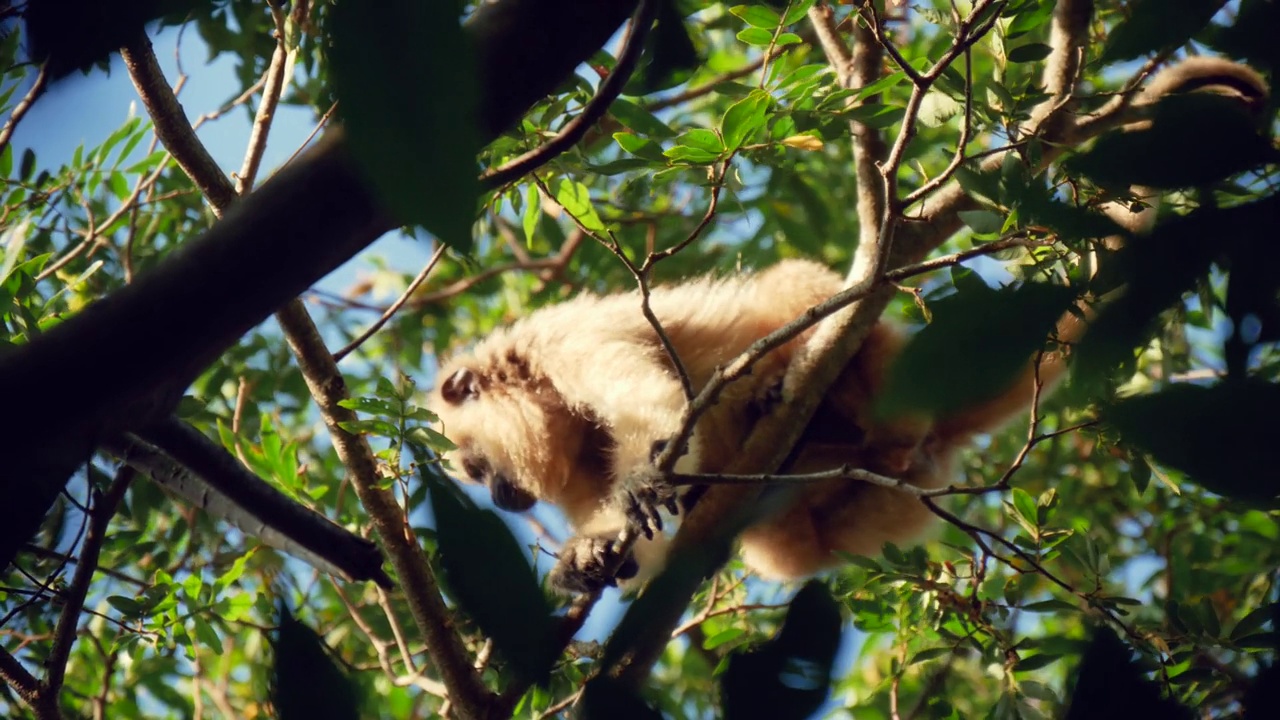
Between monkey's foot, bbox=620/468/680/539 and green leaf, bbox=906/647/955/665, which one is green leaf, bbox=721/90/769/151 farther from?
green leaf, bbox=906/647/955/665

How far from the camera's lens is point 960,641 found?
309 cm

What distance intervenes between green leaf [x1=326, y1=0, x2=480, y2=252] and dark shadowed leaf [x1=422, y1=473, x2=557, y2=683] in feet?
0.81

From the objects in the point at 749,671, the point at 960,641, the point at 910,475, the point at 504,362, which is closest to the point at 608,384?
the point at 504,362

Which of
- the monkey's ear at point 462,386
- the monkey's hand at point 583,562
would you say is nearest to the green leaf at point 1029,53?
the monkey's hand at point 583,562

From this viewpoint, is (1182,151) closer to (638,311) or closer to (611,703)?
(611,703)

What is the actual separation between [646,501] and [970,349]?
105 inches

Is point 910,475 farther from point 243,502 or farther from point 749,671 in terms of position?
point 749,671

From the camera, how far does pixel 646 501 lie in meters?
3.41

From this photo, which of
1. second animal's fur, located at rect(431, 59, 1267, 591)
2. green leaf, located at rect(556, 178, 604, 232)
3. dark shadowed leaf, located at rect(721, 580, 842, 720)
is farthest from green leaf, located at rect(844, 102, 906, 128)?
dark shadowed leaf, located at rect(721, 580, 842, 720)

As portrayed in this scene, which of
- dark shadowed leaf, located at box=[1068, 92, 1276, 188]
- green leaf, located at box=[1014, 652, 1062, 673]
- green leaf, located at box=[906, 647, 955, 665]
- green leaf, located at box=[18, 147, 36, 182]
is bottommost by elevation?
green leaf, located at box=[1014, 652, 1062, 673]

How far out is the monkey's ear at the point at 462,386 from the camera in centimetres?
502

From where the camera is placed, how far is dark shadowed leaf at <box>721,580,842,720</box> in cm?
97

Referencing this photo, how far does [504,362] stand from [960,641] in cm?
268

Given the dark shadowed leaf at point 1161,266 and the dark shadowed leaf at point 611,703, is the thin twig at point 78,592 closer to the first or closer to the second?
the dark shadowed leaf at point 611,703
